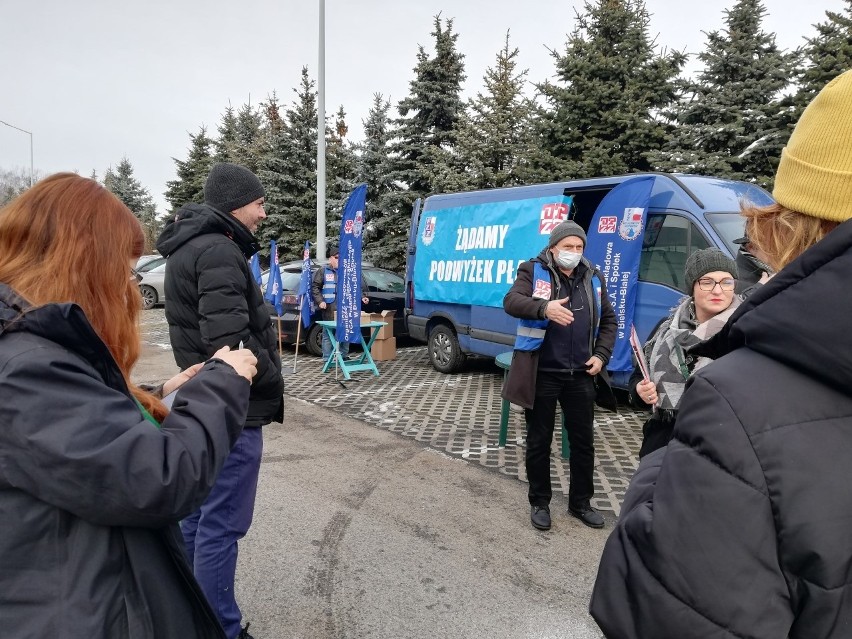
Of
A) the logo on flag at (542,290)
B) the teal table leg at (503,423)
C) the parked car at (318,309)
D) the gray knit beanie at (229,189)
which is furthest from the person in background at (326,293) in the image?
the gray knit beanie at (229,189)

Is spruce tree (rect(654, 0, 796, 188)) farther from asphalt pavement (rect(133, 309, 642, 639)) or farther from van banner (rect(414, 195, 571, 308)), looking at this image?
asphalt pavement (rect(133, 309, 642, 639))

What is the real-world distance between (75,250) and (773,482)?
1454 mm

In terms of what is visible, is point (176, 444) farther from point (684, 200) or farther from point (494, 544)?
point (684, 200)

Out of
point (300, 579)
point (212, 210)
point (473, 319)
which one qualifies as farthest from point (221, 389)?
point (473, 319)

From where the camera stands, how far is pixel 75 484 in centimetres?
111

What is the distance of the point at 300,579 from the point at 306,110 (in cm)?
2075

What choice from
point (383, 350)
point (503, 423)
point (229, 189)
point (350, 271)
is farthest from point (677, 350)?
point (383, 350)

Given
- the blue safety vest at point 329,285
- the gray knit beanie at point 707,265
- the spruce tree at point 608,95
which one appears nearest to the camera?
the gray knit beanie at point 707,265

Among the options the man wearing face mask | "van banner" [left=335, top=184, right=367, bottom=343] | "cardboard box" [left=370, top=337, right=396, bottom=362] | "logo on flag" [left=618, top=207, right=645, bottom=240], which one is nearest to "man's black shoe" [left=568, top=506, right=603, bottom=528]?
the man wearing face mask

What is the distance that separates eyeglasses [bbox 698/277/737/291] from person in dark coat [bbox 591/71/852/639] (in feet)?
6.68

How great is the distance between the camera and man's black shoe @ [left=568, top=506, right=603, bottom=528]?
394 cm

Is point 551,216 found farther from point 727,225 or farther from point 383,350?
point 383,350

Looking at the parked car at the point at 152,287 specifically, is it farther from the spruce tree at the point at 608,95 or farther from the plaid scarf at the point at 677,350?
the plaid scarf at the point at 677,350

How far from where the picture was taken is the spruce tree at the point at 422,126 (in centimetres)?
1739
